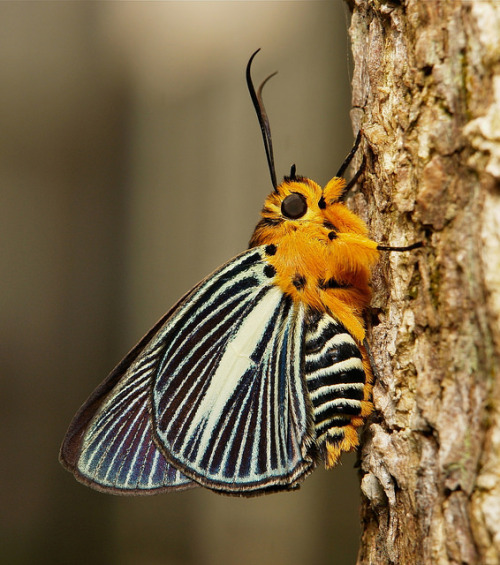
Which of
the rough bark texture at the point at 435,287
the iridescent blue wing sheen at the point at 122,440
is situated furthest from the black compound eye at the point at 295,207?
the iridescent blue wing sheen at the point at 122,440

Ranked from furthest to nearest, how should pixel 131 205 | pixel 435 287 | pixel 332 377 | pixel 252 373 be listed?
pixel 131 205 < pixel 252 373 < pixel 332 377 < pixel 435 287

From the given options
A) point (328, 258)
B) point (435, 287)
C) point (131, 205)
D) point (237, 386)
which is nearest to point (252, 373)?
point (237, 386)

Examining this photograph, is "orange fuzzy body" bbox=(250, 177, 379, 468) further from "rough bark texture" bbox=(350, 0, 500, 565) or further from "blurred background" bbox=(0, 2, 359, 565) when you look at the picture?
"blurred background" bbox=(0, 2, 359, 565)

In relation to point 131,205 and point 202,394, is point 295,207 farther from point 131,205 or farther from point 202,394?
point 131,205

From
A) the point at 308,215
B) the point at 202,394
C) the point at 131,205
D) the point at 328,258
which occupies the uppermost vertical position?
the point at 131,205

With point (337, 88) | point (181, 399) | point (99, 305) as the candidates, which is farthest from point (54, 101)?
point (181, 399)

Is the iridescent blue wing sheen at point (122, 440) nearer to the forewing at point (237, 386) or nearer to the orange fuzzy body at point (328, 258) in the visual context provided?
the forewing at point (237, 386)
